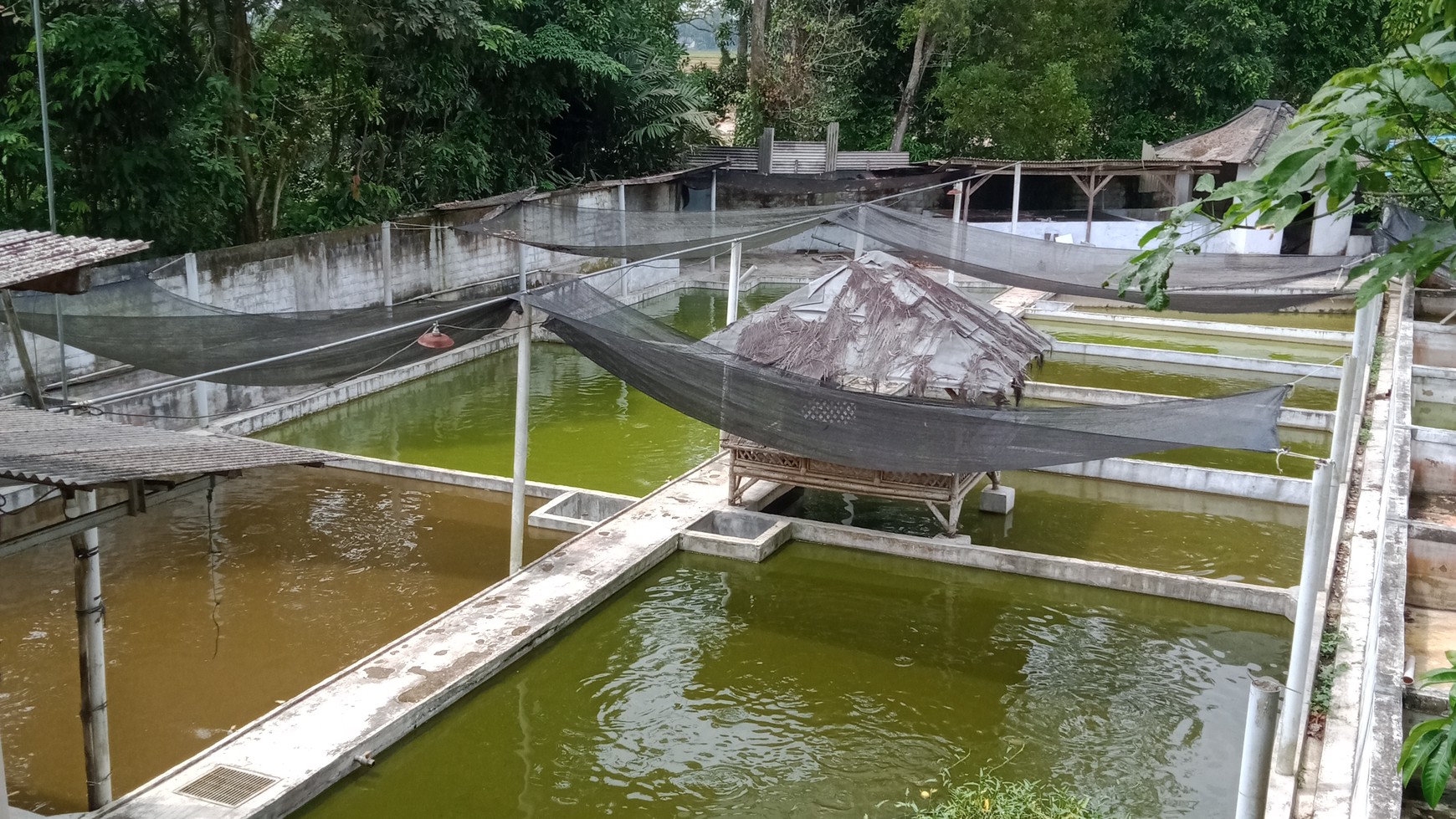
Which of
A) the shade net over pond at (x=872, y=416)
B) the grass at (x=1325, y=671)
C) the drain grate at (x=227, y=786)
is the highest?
the shade net over pond at (x=872, y=416)

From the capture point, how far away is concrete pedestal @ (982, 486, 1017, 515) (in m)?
9.87

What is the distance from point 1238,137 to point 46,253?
826 inches

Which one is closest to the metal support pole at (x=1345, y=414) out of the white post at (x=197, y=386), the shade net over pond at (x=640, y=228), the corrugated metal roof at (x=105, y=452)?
the shade net over pond at (x=640, y=228)

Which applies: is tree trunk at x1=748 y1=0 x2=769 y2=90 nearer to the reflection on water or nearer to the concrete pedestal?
the concrete pedestal

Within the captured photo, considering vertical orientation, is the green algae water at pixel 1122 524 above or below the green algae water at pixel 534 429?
below

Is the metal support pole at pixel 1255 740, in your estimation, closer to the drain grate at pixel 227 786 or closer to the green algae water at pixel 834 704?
the green algae water at pixel 834 704

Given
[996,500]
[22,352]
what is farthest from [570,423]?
[22,352]

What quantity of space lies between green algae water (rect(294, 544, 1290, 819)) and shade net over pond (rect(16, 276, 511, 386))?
Answer: 2.12 m

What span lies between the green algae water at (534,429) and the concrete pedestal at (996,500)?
2.72 meters

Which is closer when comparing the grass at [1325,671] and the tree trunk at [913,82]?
the grass at [1325,671]

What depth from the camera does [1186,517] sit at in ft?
32.4

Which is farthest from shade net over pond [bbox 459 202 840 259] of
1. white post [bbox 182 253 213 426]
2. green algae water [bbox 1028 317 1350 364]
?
green algae water [bbox 1028 317 1350 364]

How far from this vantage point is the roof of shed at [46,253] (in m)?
5.08

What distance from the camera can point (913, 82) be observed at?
24.2 metres
